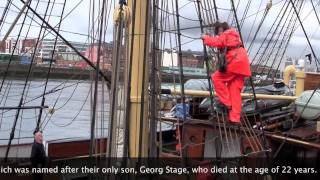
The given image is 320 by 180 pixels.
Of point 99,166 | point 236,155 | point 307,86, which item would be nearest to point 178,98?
point 236,155

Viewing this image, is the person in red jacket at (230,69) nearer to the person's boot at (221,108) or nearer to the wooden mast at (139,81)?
the person's boot at (221,108)

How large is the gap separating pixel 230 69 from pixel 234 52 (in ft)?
0.73

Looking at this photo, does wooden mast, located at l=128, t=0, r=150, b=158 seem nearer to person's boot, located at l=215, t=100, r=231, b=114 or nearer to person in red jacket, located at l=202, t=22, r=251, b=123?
person in red jacket, located at l=202, t=22, r=251, b=123

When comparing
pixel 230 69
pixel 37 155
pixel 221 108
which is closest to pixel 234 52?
pixel 230 69

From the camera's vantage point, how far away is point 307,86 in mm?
9484

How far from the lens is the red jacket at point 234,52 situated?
6000 millimetres

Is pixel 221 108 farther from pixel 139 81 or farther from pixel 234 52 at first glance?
pixel 139 81

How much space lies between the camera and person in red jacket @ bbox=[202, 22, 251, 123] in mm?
6020

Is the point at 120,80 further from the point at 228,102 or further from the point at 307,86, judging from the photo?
the point at 307,86

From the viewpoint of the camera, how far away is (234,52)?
6.11m

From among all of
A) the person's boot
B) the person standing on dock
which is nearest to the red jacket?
the person's boot

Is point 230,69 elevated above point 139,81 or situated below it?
above

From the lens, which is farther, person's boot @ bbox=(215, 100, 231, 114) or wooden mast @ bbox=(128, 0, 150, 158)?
person's boot @ bbox=(215, 100, 231, 114)

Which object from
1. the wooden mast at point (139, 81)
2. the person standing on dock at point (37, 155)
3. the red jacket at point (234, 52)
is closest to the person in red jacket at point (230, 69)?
the red jacket at point (234, 52)
